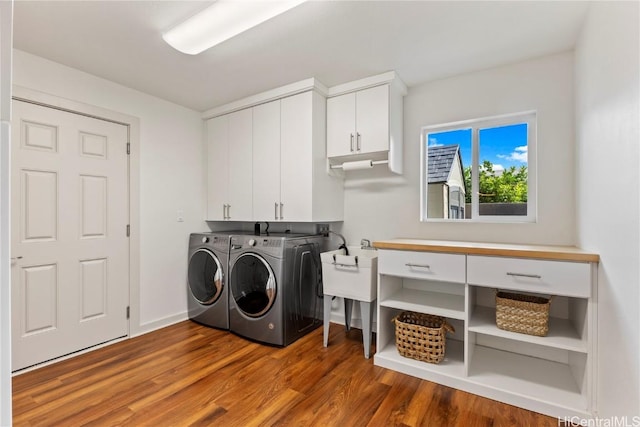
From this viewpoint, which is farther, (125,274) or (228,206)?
(228,206)

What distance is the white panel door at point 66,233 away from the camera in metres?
2.13

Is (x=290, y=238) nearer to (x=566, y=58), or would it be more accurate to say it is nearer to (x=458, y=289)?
(x=458, y=289)

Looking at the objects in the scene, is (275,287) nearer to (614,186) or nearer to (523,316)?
(523,316)

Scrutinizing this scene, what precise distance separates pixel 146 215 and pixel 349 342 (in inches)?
87.5

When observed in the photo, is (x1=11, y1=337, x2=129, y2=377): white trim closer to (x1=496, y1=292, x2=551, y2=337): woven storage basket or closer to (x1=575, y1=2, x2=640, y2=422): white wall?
(x1=496, y1=292, x2=551, y2=337): woven storage basket

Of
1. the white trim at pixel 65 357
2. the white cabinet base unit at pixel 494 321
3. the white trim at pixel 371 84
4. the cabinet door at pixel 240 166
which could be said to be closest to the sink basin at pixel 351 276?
the white cabinet base unit at pixel 494 321

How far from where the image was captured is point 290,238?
2.60 meters

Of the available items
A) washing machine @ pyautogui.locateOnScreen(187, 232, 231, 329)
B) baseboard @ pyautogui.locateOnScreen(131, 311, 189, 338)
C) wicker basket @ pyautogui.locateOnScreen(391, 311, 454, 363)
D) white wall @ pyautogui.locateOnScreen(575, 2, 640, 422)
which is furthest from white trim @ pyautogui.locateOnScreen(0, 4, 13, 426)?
baseboard @ pyautogui.locateOnScreen(131, 311, 189, 338)

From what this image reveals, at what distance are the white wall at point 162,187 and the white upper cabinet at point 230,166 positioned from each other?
0.61ft

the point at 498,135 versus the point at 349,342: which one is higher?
the point at 498,135

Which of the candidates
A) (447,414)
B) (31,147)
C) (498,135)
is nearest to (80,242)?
(31,147)

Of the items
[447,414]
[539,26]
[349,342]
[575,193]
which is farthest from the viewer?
[349,342]

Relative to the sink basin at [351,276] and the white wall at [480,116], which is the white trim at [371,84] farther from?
the sink basin at [351,276]

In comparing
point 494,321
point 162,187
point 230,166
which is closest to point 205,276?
point 162,187
